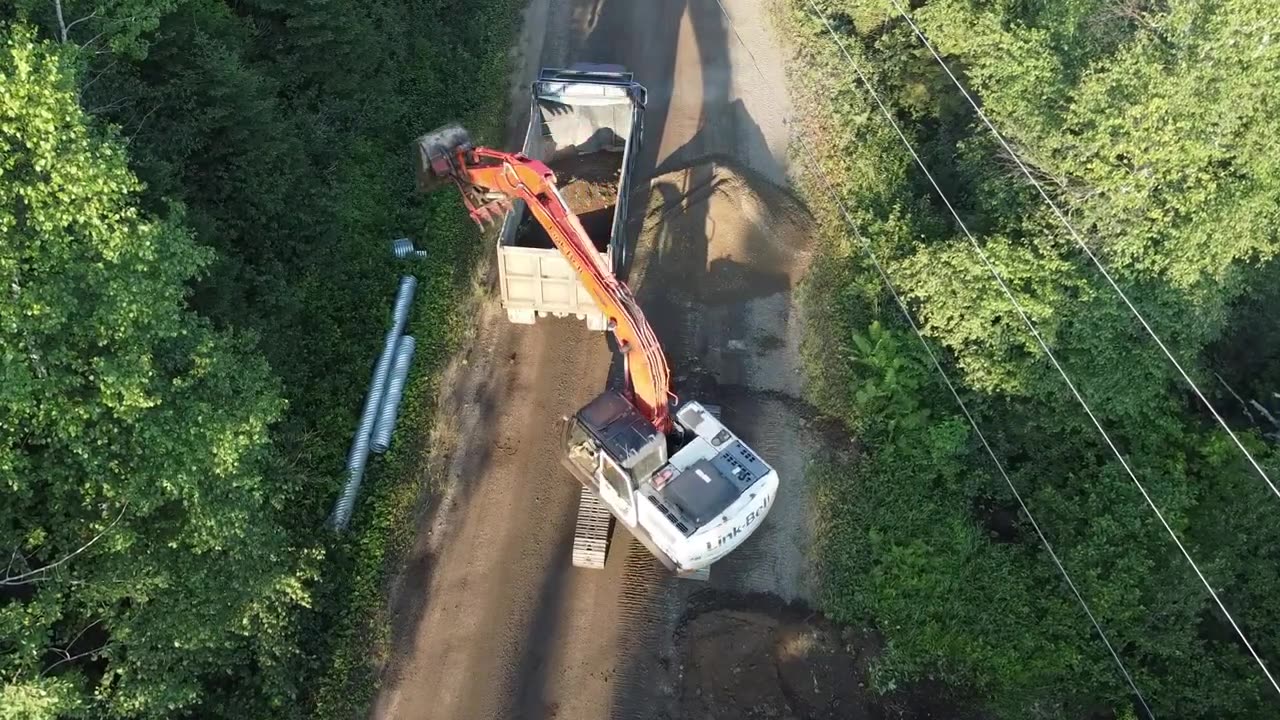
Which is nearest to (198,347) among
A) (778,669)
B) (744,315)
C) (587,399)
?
(587,399)

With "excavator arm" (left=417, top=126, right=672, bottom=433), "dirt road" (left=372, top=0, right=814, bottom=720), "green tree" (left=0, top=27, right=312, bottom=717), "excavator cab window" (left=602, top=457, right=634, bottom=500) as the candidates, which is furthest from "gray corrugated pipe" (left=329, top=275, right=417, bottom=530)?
"excavator cab window" (left=602, top=457, right=634, bottom=500)

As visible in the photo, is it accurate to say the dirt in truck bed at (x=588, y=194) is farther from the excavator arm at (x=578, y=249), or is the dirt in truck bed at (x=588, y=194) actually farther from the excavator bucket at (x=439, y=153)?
the excavator arm at (x=578, y=249)

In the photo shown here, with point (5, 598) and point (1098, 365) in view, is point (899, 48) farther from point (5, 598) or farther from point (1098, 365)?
point (5, 598)

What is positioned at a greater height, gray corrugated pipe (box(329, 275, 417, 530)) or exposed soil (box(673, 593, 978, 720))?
gray corrugated pipe (box(329, 275, 417, 530))

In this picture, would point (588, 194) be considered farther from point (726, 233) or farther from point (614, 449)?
point (614, 449)

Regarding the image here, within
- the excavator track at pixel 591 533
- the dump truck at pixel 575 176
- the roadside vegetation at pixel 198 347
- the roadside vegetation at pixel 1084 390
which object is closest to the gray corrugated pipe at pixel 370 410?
the roadside vegetation at pixel 198 347

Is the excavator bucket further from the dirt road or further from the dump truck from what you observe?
the dirt road
